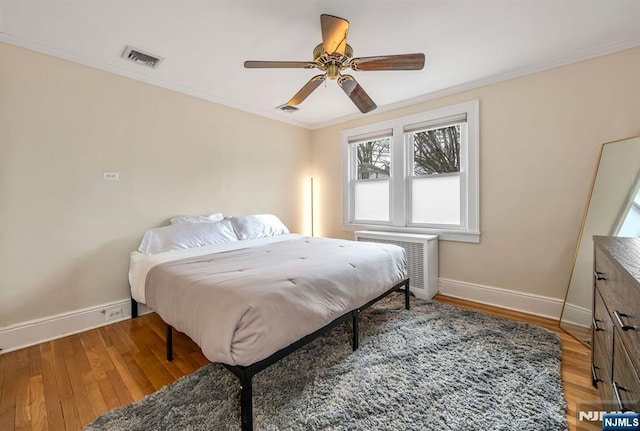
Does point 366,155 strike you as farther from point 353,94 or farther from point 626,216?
point 626,216

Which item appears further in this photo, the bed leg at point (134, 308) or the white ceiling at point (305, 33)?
the bed leg at point (134, 308)

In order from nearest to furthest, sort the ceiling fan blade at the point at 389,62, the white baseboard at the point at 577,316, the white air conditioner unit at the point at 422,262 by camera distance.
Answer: the ceiling fan blade at the point at 389,62 < the white baseboard at the point at 577,316 < the white air conditioner unit at the point at 422,262

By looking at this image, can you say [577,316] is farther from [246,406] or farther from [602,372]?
[246,406]

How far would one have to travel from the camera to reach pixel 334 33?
1.66 meters

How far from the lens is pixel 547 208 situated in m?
2.61

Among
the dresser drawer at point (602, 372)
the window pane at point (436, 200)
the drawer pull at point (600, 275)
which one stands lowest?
the dresser drawer at point (602, 372)

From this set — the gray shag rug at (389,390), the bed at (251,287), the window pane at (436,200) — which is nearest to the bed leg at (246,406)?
the bed at (251,287)

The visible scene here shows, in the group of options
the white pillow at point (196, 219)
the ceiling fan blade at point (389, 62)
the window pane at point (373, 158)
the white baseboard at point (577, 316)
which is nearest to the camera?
the ceiling fan blade at point (389, 62)

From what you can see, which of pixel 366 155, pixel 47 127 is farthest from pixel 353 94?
pixel 47 127

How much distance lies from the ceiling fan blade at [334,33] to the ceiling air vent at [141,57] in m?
1.70

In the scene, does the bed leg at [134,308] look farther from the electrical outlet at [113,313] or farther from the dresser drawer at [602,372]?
the dresser drawer at [602,372]

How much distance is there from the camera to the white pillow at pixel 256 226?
3236 mm

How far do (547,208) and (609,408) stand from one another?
1.89 meters

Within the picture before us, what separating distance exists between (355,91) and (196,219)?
2203mm
